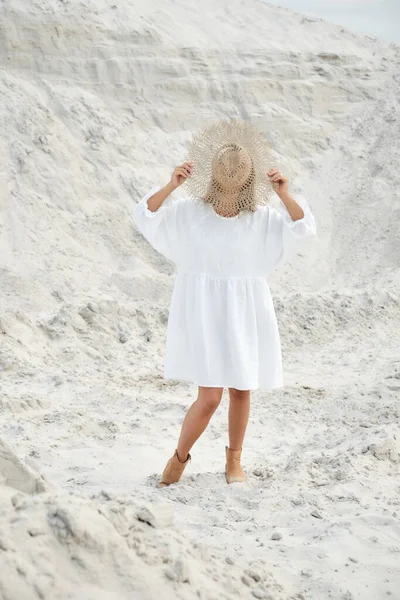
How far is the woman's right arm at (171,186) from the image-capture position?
3.59m

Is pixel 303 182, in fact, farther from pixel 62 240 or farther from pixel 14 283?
pixel 14 283

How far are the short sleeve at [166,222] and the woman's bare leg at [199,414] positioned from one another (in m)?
0.61

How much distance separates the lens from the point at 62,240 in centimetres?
862

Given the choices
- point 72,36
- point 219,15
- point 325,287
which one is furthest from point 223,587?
point 219,15

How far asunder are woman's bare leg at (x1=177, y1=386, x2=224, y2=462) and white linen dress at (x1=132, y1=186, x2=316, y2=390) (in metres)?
0.11

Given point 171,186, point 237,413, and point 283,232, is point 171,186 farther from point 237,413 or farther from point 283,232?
point 237,413

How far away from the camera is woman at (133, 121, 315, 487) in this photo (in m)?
3.53

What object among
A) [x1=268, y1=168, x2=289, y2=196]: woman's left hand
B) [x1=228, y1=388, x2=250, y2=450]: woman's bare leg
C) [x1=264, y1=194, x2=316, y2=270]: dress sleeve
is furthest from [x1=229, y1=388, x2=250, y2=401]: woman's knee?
[x1=268, y1=168, x2=289, y2=196]: woman's left hand

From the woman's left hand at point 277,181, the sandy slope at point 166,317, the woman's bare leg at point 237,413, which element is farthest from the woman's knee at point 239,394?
the woman's left hand at point 277,181

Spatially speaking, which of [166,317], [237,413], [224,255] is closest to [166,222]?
[224,255]

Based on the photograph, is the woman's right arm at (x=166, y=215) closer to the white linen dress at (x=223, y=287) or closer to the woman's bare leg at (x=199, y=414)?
the white linen dress at (x=223, y=287)

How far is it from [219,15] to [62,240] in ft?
18.1

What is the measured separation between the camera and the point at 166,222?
3.63m

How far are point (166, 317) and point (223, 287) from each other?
387cm
